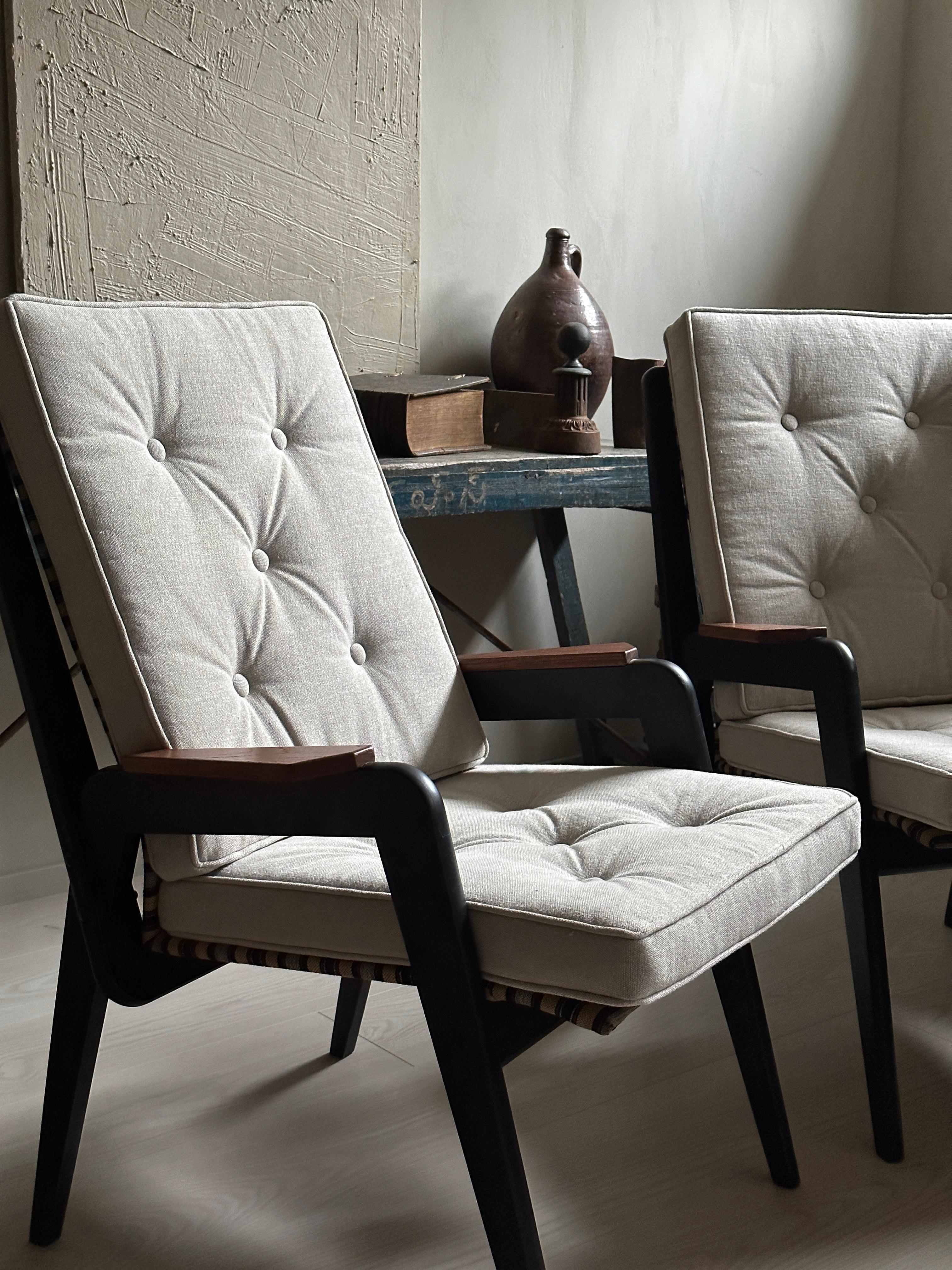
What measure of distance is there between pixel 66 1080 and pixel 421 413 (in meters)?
1.11

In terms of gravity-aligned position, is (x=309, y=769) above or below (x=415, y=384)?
below

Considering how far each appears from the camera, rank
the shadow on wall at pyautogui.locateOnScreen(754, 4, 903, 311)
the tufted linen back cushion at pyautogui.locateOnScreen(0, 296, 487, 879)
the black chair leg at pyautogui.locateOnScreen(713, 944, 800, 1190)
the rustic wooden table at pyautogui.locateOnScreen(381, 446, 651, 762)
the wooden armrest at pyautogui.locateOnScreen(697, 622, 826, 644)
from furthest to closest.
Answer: the shadow on wall at pyautogui.locateOnScreen(754, 4, 903, 311), the rustic wooden table at pyautogui.locateOnScreen(381, 446, 651, 762), the wooden armrest at pyautogui.locateOnScreen(697, 622, 826, 644), the black chair leg at pyautogui.locateOnScreen(713, 944, 800, 1190), the tufted linen back cushion at pyautogui.locateOnScreen(0, 296, 487, 879)

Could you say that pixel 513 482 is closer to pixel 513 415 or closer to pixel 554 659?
pixel 513 415

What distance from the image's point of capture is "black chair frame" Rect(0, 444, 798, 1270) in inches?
38.9

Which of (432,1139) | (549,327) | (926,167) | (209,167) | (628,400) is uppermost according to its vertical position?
(926,167)

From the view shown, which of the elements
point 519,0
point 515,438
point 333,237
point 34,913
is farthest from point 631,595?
point 34,913

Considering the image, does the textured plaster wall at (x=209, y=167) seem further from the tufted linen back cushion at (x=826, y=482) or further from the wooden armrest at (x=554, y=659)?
the wooden armrest at (x=554, y=659)

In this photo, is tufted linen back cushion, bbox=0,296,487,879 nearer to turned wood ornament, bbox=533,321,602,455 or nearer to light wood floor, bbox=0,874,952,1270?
light wood floor, bbox=0,874,952,1270

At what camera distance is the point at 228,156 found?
202 centimetres

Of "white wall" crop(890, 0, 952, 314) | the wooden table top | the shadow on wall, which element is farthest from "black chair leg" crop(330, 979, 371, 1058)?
"white wall" crop(890, 0, 952, 314)

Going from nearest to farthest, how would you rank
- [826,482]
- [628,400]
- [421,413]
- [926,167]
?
1. [826,482]
2. [421,413]
3. [628,400]
4. [926,167]

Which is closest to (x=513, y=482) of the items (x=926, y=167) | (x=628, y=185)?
(x=628, y=185)

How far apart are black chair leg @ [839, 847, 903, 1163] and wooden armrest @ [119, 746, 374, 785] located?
1.99 ft

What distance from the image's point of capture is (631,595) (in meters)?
2.72
